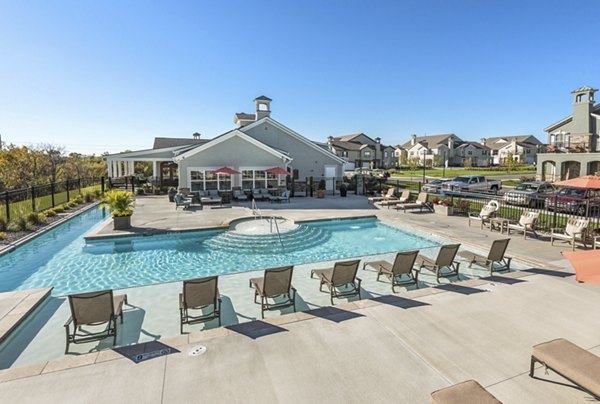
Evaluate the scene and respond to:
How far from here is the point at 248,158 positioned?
80.4 feet

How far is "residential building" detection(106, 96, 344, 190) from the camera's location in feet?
76.7

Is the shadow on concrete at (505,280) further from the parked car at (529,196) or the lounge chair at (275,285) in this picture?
the parked car at (529,196)

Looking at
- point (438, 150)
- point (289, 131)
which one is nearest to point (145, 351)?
point (289, 131)

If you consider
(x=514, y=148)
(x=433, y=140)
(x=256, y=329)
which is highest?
(x=433, y=140)

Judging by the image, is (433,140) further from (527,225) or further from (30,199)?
(30,199)

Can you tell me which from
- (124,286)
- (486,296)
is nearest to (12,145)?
(124,286)

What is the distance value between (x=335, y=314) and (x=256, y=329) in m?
1.44

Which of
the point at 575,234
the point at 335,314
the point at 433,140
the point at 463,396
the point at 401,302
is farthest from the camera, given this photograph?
the point at 433,140

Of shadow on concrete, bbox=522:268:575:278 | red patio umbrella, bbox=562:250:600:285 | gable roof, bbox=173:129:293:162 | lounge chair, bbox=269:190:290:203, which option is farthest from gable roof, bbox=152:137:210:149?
red patio umbrella, bbox=562:250:600:285

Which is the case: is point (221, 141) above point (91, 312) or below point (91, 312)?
above

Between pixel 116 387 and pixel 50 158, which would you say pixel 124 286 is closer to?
pixel 116 387

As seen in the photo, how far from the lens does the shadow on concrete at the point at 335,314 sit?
18.3ft

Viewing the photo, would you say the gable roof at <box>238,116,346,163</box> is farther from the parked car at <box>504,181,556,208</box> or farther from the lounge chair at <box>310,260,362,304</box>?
the lounge chair at <box>310,260,362,304</box>

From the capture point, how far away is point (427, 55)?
2400cm
